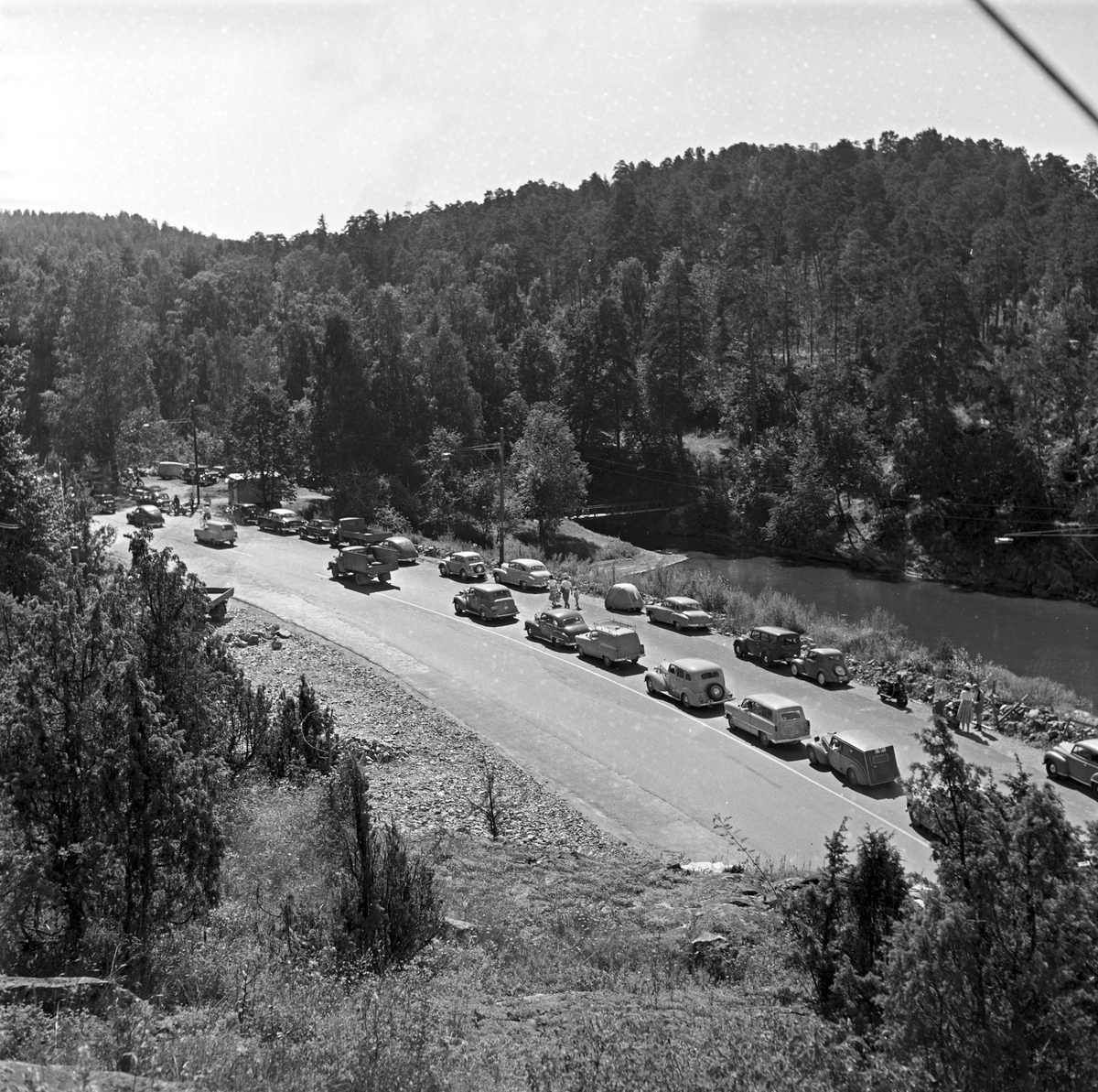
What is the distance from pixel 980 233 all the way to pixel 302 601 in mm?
65584

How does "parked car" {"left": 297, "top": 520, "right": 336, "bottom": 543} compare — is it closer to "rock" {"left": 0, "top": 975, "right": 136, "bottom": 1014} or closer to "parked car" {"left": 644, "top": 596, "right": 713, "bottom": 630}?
"parked car" {"left": 644, "top": 596, "right": 713, "bottom": 630}

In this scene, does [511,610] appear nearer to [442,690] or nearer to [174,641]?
[442,690]

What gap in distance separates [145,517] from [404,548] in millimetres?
17795

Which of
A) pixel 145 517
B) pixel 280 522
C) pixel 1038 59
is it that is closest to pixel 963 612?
pixel 280 522

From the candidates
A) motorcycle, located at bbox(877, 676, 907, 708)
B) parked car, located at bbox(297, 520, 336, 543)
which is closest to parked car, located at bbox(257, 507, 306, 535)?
parked car, located at bbox(297, 520, 336, 543)

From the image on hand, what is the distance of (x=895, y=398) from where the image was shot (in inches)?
2549

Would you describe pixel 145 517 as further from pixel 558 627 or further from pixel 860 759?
pixel 860 759

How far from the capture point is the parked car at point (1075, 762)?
20.2 metres

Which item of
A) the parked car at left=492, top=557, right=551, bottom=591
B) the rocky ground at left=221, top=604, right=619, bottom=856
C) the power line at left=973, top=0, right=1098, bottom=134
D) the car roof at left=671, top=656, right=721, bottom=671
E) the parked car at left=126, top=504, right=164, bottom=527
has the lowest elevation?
the rocky ground at left=221, top=604, right=619, bottom=856

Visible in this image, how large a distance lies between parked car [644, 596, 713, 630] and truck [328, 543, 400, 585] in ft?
39.0

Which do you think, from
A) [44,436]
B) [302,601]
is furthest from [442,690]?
[44,436]

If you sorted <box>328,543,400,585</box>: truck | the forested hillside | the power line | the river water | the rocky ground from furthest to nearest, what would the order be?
the forested hillside
<box>328,543,400,585</box>: truck
the river water
the rocky ground
the power line

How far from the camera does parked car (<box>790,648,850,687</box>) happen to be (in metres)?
27.1

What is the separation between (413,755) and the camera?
22.8m
